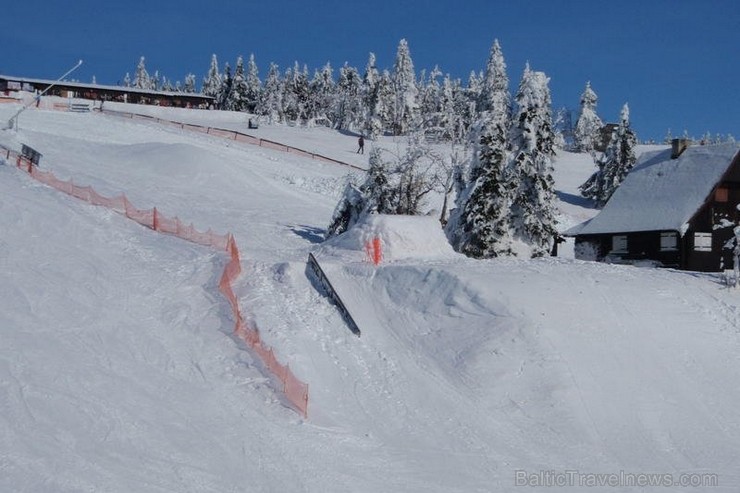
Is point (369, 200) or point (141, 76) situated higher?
point (141, 76)

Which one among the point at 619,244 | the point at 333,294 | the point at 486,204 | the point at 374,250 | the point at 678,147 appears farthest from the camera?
the point at 678,147

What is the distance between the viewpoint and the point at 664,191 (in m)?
39.5

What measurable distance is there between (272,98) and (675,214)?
8608 cm

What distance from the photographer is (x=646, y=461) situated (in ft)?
52.9

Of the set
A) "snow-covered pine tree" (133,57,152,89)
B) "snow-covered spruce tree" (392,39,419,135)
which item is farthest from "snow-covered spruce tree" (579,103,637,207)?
"snow-covered pine tree" (133,57,152,89)

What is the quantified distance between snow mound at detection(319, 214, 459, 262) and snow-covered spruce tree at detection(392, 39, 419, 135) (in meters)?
77.0

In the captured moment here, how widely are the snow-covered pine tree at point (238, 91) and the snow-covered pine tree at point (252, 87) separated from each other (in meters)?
1.32

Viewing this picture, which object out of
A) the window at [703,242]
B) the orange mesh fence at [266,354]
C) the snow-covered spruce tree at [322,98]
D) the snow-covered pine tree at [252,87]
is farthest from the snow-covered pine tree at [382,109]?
the orange mesh fence at [266,354]

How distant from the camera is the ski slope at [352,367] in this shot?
44.7ft

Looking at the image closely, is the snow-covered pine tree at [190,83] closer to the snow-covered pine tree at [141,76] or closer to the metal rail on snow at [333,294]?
the snow-covered pine tree at [141,76]

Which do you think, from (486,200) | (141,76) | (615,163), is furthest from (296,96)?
(486,200)

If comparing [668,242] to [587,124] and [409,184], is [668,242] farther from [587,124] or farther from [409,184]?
[587,124]

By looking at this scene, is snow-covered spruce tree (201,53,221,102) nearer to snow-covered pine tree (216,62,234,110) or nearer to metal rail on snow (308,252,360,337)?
snow-covered pine tree (216,62,234,110)

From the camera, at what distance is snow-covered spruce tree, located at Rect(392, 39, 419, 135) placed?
10994 cm
